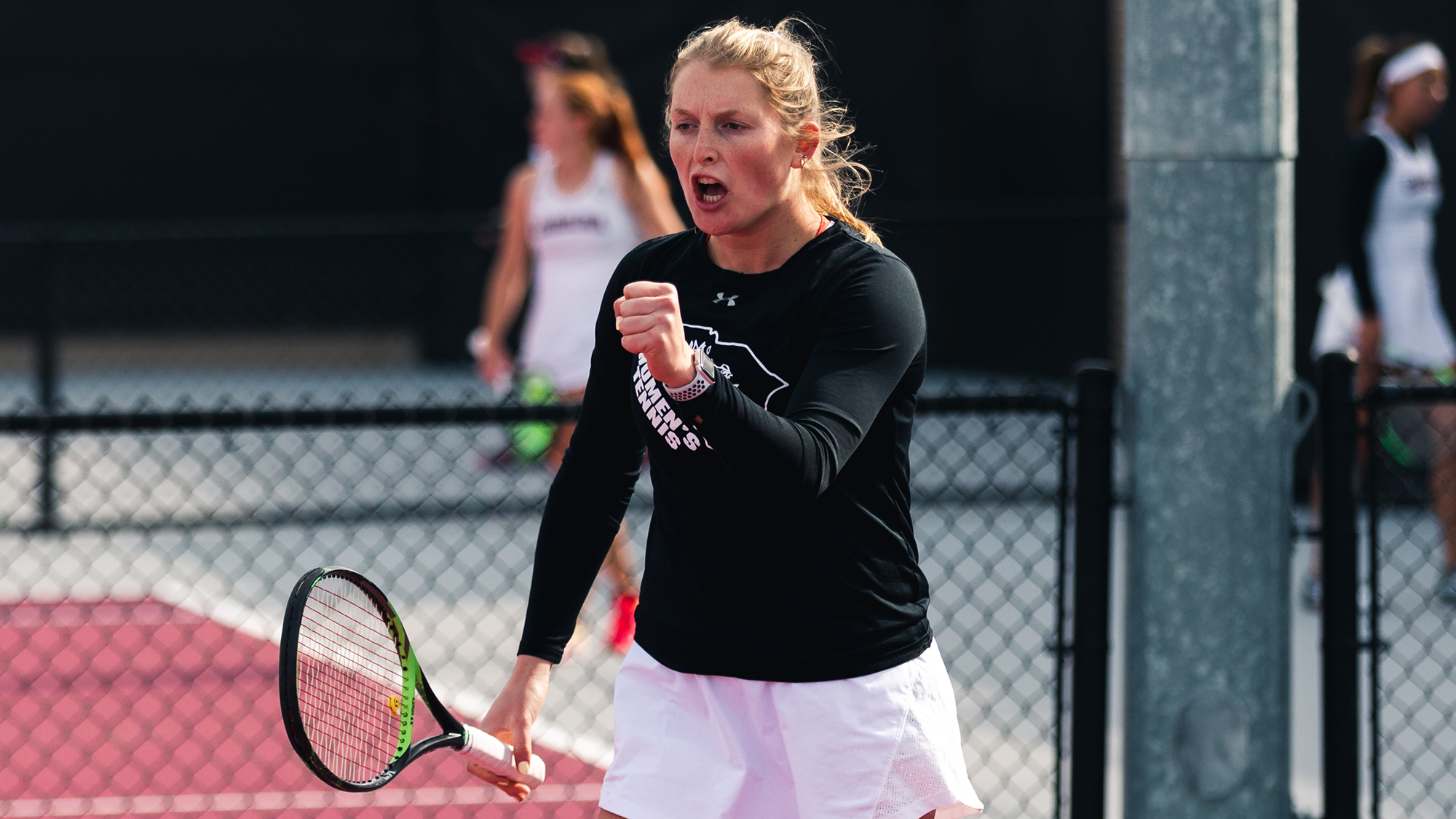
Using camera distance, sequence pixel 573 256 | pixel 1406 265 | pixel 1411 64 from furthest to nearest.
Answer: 1. pixel 1406 265
2. pixel 1411 64
3. pixel 573 256

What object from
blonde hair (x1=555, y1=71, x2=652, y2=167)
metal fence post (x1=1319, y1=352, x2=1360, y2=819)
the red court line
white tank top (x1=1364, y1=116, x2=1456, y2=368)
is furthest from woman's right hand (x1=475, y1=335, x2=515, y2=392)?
metal fence post (x1=1319, y1=352, x2=1360, y2=819)

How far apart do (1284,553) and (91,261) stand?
1080 centimetres

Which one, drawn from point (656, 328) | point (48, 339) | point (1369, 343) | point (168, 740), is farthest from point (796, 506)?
point (48, 339)

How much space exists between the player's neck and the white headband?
433cm

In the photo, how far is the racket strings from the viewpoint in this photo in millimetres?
2176

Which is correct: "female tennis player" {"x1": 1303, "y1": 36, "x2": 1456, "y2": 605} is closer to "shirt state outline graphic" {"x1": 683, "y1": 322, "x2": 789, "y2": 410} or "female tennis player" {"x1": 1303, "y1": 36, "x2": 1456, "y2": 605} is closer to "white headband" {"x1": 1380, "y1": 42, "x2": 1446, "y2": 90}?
"white headband" {"x1": 1380, "y1": 42, "x2": 1446, "y2": 90}

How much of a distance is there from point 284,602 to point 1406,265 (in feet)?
14.0

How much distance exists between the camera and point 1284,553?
122 inches

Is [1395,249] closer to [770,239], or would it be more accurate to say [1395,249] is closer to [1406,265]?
[1406,265]

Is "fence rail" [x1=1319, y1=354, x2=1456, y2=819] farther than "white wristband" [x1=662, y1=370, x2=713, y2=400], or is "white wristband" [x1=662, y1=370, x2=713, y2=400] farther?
"fence rail" [x1=1319, y1=354, x2=1456, y2=819]

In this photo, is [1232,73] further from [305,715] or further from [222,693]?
[222,693]

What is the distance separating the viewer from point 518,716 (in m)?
2.38

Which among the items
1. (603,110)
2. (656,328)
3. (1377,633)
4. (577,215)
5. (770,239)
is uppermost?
(603,110)

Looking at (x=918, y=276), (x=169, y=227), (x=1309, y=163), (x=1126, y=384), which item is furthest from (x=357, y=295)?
(x=1126, y=384)
